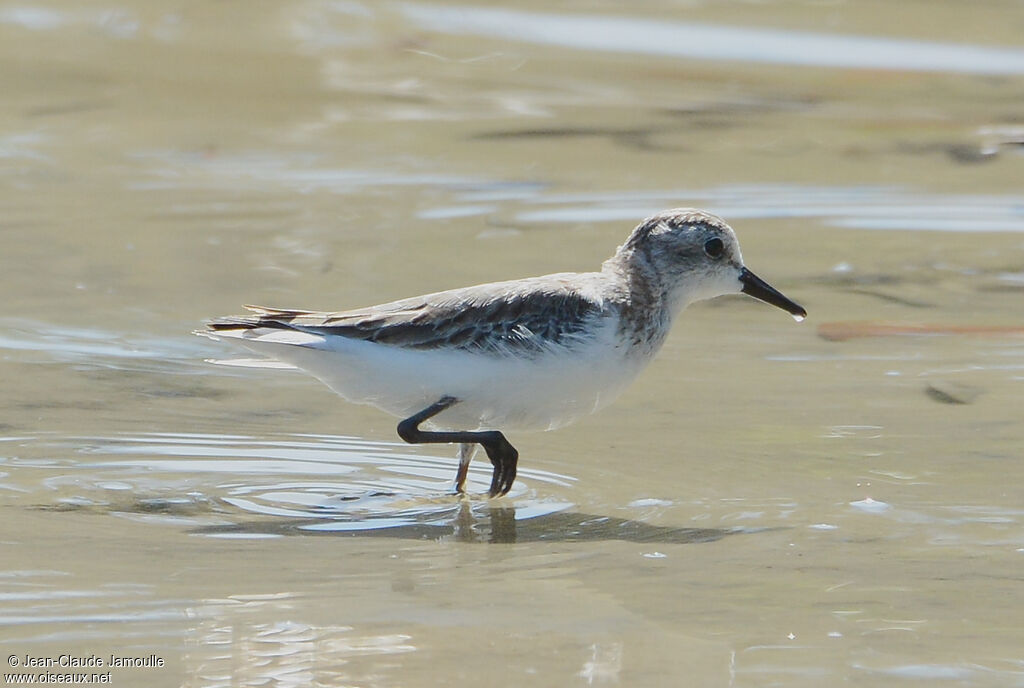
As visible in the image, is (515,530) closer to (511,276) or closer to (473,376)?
(473,376)

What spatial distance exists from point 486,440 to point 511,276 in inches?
117

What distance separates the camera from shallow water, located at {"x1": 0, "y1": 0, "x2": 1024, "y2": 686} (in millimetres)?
4457

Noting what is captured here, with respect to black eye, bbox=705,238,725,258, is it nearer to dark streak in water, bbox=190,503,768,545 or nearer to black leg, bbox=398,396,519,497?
black leg, bbox=398,396,519,497

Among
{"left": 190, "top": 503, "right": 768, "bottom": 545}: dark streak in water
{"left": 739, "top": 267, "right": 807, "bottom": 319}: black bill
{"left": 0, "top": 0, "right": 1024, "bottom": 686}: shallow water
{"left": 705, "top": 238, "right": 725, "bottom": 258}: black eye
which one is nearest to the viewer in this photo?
{"left": 0, "top": 0, "right": 1024, "bottom": 686}: shallow water

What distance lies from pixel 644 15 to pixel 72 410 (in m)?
8.73

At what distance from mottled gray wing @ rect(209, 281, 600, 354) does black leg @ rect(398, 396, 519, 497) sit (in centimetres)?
23

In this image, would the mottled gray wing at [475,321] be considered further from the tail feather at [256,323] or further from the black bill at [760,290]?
the black bill at [760,290]

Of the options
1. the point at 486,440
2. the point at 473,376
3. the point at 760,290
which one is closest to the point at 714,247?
the point at 760,290

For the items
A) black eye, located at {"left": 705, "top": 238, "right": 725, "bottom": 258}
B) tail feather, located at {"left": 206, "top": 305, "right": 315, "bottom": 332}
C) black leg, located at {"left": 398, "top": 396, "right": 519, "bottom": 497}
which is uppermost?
black eye, located at {"left": 705, "top": 238, "right": 725, "bottom": 258}

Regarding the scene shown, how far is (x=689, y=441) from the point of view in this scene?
20.7ft

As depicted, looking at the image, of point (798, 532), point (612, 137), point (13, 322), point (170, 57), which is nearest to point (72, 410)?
point (13, 322)

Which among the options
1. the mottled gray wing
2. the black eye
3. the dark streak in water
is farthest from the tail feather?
the black eye

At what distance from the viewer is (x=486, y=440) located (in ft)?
18.7

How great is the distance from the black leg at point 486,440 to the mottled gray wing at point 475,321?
0.77 ft
